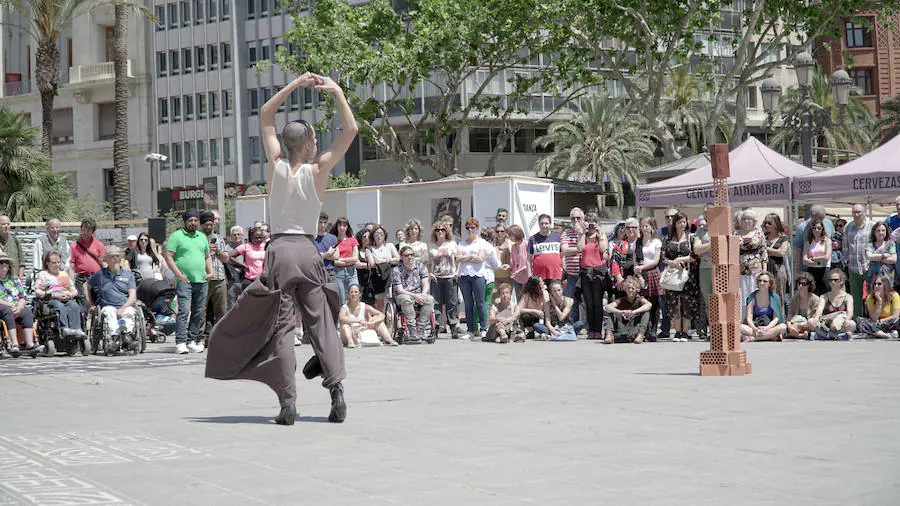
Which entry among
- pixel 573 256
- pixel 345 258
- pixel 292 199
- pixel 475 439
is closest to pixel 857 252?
pixel 573 256

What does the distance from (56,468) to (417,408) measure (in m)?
3.21

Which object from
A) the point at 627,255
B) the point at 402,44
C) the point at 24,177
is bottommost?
the point at 627,255

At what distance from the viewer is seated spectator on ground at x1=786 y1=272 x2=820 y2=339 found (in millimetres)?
17766

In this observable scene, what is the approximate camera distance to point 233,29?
245ft

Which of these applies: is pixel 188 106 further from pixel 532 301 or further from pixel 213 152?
pixel 532 301

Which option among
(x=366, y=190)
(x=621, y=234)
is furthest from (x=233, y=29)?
(x=621, y=234)

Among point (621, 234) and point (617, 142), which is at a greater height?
point (617, 142)

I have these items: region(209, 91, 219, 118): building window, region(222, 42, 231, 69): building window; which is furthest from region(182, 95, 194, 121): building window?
region(222, 42, 231, 69): building window

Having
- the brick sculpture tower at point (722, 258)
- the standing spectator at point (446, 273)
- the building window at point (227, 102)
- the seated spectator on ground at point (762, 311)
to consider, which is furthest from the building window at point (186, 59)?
the brick sculpture tower at point (722, 258)

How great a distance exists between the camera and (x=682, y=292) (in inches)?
715

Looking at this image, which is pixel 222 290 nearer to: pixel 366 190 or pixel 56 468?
pixel 366 190

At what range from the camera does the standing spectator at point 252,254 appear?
58.2ft

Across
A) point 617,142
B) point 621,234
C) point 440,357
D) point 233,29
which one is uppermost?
point 233,29

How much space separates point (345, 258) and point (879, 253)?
7.37 meters
